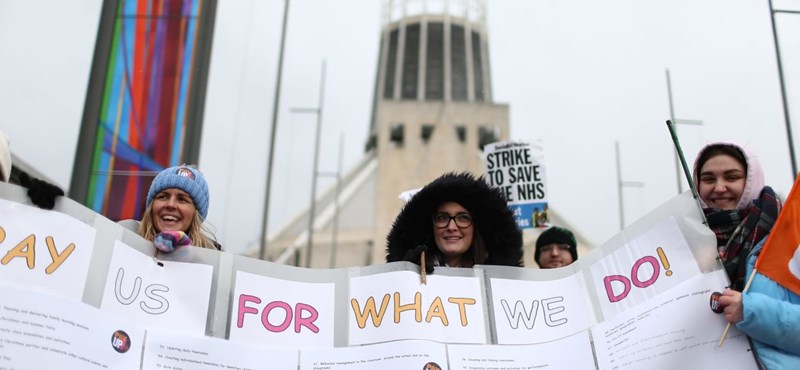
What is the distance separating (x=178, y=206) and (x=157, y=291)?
0.53 metres

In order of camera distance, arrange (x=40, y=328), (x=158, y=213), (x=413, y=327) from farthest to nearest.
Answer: (x=158, y=213)
(x=413, y=327)
(x=40, y=328)

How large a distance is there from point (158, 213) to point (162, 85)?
13.0 ft

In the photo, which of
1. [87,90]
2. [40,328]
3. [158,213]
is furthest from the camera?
[87,90]

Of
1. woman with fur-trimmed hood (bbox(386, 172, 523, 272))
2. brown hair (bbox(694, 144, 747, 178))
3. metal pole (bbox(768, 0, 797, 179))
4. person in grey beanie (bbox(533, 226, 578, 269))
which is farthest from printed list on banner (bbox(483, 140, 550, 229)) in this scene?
brown hair (bbox(694, 144, 747, 178))

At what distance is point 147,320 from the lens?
2.92 m

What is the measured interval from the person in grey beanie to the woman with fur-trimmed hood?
5.45ft

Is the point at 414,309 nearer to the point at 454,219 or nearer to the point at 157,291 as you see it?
the point at 454,219

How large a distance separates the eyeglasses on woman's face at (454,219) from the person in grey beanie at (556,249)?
1.75m

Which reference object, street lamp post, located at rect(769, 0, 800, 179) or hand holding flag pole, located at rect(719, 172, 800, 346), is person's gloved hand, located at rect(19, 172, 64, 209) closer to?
hand holding flag pole, located at rect(719, 172, 800, 346)

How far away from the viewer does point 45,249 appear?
2795mm

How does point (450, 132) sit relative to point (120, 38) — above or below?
above

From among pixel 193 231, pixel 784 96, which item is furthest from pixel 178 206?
pixel 784 96

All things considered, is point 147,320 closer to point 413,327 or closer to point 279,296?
point 279,296

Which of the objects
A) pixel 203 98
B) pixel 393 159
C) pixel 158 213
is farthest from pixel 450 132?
pixel 158 213
